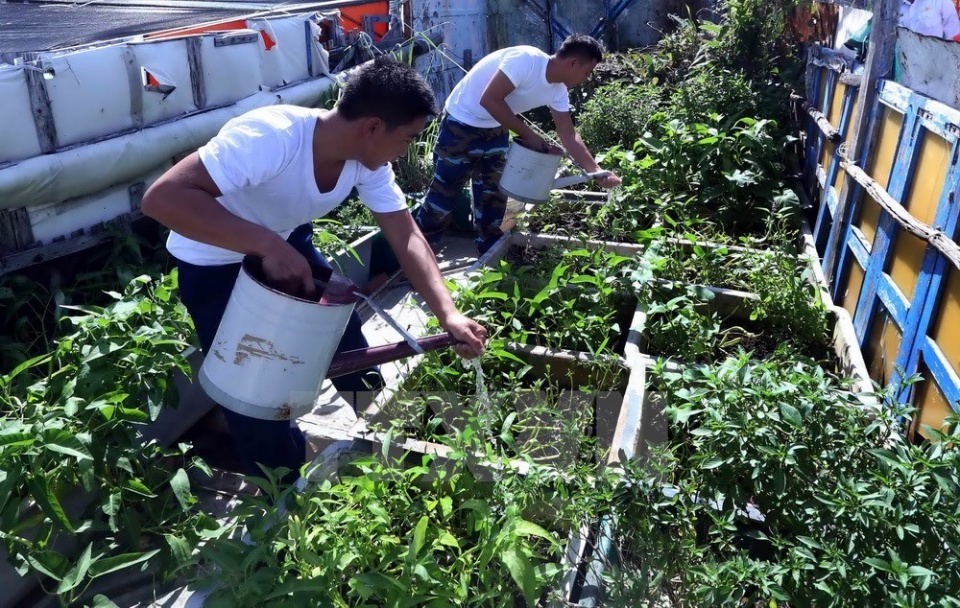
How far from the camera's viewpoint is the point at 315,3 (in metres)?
6.50

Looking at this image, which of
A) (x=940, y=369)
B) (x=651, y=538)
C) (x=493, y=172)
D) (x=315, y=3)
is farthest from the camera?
(x=315, y=3)

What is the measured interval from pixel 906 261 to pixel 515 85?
6.92ft

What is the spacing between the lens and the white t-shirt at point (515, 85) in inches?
151

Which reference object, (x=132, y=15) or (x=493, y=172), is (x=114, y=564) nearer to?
(x=493, y=172)

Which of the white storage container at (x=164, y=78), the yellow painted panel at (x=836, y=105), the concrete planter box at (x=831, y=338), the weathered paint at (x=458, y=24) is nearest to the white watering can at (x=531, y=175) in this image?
the concrete planter box at (x=831, y=338)

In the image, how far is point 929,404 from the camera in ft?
7.22

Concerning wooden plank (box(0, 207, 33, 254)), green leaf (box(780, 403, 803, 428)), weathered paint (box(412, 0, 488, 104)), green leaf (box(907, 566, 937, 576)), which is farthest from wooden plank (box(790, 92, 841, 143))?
weathered paint (box(412, 0, 488, 104))

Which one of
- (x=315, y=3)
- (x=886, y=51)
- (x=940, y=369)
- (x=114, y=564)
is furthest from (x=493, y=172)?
(x=315, y=3)

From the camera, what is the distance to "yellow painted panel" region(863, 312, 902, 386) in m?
2.54

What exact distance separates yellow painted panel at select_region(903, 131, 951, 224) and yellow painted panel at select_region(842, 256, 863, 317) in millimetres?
508

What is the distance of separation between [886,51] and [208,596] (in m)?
3.18

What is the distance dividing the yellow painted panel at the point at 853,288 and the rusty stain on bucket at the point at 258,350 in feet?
7.84

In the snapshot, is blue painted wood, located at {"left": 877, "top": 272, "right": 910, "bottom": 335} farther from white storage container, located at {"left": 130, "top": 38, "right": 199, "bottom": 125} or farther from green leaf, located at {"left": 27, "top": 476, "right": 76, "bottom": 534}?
white storage container, located at {"left": 130, "top": 38, "right": 199, "bottom": 125}

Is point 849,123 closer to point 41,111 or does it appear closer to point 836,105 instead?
point 836,105
